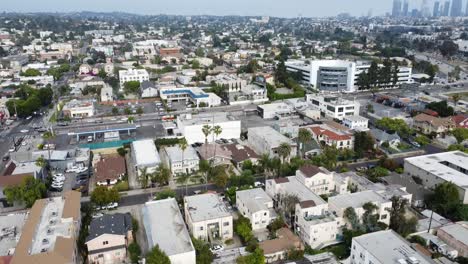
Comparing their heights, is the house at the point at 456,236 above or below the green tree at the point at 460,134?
below

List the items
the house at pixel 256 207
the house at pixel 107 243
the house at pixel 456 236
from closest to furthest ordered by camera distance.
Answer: the house at pixel 107 243 → the house at pixel 456 236 → the house at pixel 256 207

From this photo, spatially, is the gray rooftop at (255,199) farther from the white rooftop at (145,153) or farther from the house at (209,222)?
the white rooftop at (145,153)

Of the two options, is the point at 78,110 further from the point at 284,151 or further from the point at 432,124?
the point at 432,124

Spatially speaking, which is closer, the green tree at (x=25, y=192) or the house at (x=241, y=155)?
the green tree at (x=25, y=192)

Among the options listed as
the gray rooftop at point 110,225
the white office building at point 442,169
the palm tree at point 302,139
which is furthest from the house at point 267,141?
the gray rooftop at point 110,225

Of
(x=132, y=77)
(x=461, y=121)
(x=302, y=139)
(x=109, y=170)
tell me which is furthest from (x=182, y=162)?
(x=132, y=77)

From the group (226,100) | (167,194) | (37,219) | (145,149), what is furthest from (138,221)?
(226,100)

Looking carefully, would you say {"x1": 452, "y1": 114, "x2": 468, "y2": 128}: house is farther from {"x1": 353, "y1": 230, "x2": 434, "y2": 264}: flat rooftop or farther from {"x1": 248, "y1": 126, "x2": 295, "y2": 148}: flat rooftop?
{"x1": 353, "y1": 230, "x2": 434, "y2": 264}: flat rooftop
